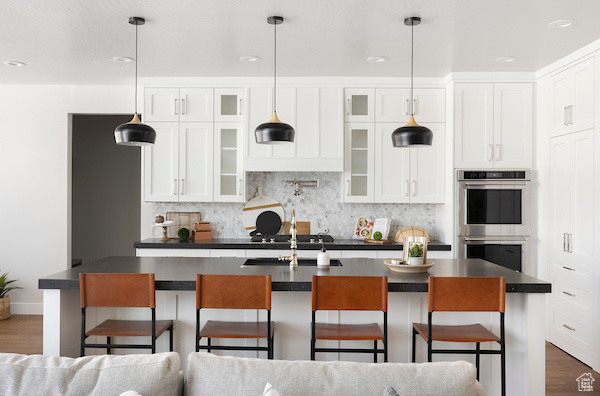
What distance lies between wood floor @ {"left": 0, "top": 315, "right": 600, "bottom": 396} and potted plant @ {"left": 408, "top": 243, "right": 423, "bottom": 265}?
4.64 feet

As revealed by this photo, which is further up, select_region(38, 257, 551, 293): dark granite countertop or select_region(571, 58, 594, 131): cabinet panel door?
select_region(571, 58, 594, 131): cabinet panel door

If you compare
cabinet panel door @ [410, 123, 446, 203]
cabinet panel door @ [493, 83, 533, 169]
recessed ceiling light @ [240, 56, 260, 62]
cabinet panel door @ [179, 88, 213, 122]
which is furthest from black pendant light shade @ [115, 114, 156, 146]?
cabinet panel door @ [493, 83, 533, 169]

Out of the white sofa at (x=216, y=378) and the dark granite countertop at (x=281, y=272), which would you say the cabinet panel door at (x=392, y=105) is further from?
the white sofa at (x=216, y=378)

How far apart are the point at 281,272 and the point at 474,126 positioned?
3.01 metres

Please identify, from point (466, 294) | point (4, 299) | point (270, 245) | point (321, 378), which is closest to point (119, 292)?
point (321, 378)

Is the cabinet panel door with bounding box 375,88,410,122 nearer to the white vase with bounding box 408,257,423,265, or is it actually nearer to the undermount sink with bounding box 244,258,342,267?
the undermount sink with bounding box 244,258,342,267

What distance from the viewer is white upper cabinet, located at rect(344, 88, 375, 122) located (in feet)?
17.9

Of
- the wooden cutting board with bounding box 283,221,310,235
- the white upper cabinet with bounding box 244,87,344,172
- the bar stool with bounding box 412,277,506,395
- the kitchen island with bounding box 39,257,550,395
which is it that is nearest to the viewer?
the bar stool with bounding box 412,277,506,395

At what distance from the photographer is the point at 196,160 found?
5484 millimetres

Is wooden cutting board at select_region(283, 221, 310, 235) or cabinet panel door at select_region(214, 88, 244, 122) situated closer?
cabinet panel door at select_region(214, 88, 244, 122)

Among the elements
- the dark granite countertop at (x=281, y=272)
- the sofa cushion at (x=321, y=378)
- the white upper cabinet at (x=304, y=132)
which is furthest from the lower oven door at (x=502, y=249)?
the sofa cushion at (x=321, y=378)

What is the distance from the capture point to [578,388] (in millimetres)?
3676

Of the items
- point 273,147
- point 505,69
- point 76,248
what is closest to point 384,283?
point 273,147

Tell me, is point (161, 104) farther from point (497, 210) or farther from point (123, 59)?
point (497, 210)
